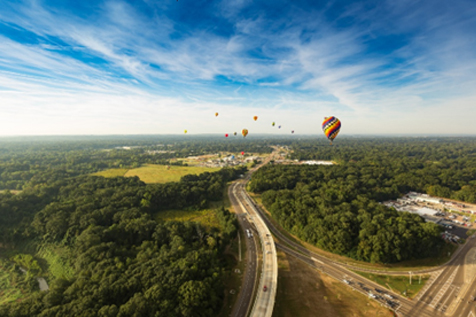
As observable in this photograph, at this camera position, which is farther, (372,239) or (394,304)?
(372,239)

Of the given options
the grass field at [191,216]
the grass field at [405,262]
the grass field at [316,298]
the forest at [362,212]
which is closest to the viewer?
the grass field at [316,298]

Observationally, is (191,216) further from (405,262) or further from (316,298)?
(405,262)

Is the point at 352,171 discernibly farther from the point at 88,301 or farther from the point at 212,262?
the point at 88,301

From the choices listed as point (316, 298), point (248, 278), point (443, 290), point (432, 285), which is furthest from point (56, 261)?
point (443, 290)

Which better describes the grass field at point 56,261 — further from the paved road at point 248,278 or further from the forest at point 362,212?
the forest at point 362,212

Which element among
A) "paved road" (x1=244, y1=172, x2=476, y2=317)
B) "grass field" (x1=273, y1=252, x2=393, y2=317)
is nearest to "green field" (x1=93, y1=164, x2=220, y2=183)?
"paved road" (x1=244, y1=172, x2=476, y2=317)

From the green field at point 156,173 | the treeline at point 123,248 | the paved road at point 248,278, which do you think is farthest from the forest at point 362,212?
the green field at point 156,173

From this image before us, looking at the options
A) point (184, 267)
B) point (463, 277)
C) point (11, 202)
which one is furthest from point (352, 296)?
point (11, 202)
